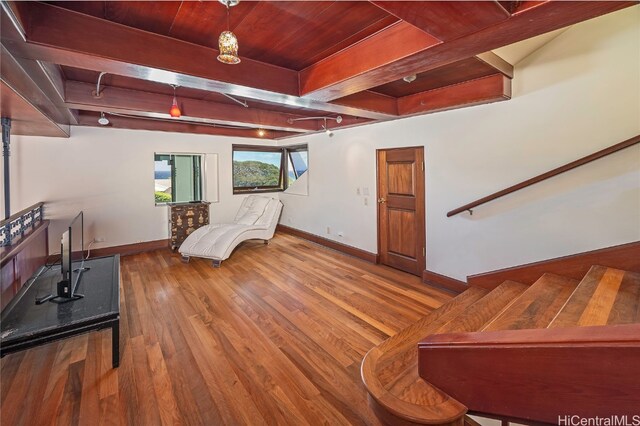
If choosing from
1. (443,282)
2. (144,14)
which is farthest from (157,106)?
(443,282)

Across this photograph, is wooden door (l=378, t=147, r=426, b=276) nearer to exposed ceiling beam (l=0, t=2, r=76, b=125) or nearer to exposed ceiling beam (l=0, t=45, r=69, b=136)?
exposed ceiling beam (l=0, t=2, r=76, b=125)

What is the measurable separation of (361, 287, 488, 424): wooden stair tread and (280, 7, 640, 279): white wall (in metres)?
1.17

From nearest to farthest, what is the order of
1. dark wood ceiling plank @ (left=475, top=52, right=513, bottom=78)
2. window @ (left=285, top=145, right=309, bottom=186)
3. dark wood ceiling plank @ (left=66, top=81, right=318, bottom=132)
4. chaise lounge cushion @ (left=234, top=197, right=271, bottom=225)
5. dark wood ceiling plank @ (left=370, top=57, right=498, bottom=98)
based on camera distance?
dark wood ceiling plank @ (left=475, top=52, right=513, bottom=78), dark wood ceiling plank @ (left=370, top=57, right=498, bottom=98), dark wood ceiling plank @ (left=66, top=81, right=318, bottom=132), chaise lounge cushion @ (left=234, top=197, right=271, bottom=225), window @ (left=285, top=145, right=309, bottom=186)

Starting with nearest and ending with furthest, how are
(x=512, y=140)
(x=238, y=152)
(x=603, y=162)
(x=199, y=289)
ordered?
(x=603, y=162) → (x=512, y=140) → (x=199, y=289) → (x=238, y=152)

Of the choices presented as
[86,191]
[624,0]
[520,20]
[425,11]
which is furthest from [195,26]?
[86,191]

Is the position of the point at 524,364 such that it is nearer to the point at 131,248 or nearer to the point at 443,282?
the point at 443,282

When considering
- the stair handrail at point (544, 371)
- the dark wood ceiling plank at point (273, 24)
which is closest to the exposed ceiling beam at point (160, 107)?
the dark wood ceiling plank at point (273, 24)

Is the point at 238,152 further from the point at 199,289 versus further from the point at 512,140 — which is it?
the point at 512,140

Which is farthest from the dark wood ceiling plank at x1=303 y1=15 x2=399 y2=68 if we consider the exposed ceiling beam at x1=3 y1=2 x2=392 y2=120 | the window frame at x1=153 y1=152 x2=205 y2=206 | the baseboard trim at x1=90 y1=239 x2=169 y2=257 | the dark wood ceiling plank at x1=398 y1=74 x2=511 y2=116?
the baseboard trim at x1=90 y1=239 x2=169 y2=257

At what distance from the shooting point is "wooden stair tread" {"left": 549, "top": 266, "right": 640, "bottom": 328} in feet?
5.03

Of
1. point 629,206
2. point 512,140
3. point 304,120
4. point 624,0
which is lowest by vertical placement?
point 629,206

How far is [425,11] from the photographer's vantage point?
123cm

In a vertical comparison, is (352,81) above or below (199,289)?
above

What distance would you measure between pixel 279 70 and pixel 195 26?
785 millimetres
